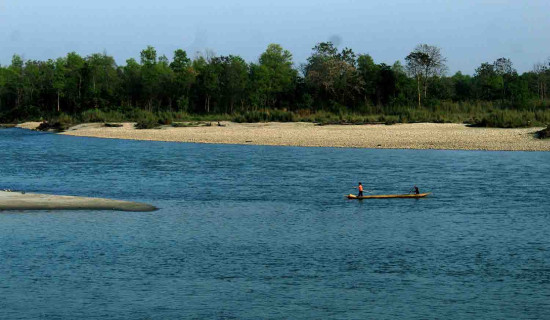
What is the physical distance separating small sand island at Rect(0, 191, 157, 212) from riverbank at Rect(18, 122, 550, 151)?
33033 millimetres

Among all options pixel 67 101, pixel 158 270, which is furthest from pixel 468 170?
pixel 67 101

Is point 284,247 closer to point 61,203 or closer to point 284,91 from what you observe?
point 61,203

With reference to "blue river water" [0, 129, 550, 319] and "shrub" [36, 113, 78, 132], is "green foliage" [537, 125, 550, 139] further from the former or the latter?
"shrub" [36, 113, 78, 132]

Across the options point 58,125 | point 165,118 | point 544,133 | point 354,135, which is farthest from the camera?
point 58,125

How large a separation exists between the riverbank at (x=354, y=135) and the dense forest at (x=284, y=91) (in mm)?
4021

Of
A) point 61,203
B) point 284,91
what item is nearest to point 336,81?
point 284,91

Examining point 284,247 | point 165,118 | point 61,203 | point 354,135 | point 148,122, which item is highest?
point 165,118

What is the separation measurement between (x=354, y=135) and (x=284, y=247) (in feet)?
145

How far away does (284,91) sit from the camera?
4402 inches

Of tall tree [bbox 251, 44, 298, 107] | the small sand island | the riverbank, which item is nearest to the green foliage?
the riverbank

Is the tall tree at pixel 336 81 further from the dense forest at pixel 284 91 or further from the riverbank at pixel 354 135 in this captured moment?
the riverbank at pixel 354 135

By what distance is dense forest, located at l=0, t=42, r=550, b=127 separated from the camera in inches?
3342

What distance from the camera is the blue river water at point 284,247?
18.0 m

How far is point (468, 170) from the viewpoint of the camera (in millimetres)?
45156
